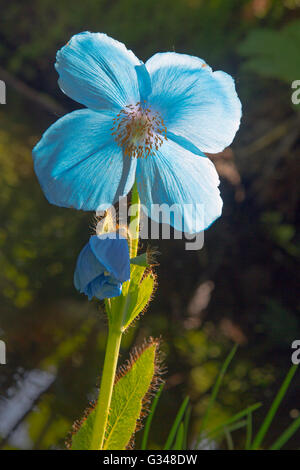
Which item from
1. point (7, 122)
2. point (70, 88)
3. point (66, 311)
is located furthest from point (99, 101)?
point (7, 122)

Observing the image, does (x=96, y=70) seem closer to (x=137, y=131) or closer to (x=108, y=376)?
(x=137, y=131)

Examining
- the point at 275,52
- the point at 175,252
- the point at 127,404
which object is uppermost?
the point at 275,52

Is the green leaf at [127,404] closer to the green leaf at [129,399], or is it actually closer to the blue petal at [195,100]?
the green leaf at [129,399]

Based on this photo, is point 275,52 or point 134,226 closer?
point 134,226

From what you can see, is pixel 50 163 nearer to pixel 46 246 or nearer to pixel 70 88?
pixel 70 88

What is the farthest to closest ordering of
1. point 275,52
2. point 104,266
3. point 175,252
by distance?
point 275,52 < point 175,252 < point 104,266

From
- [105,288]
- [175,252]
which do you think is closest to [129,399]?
[105,288]

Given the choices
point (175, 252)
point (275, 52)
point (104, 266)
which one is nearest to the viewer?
point (104, 266)
